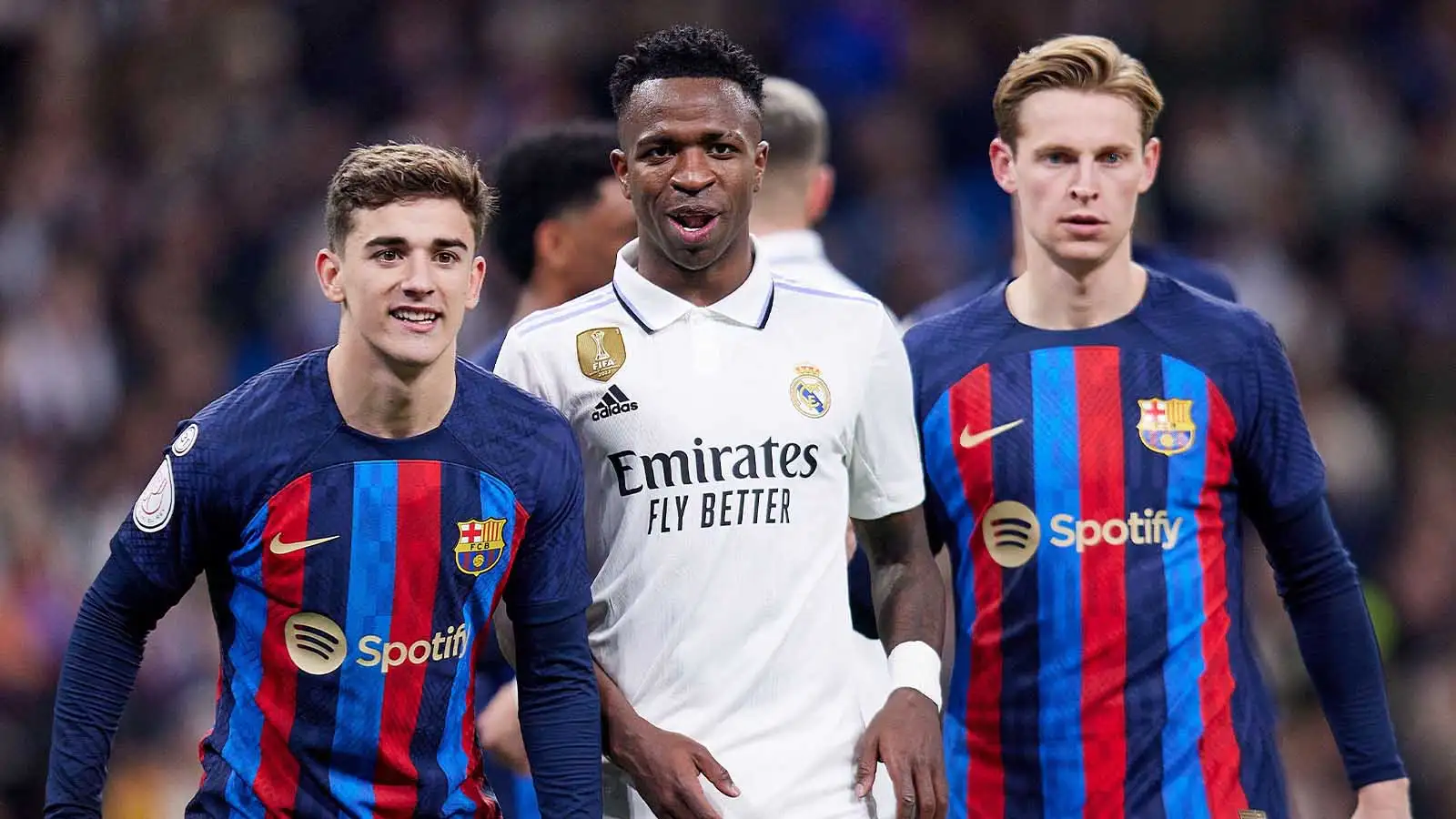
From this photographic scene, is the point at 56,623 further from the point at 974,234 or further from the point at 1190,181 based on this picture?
the point at 1190,181

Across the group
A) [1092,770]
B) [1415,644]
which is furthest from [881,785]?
[1415,644]

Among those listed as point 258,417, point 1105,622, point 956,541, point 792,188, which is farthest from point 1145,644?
point 792,188

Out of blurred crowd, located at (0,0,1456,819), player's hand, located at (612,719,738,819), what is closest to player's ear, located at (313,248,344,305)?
player's hand, located at (612,719,738,819)

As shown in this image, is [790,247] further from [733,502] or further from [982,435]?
[733,502]

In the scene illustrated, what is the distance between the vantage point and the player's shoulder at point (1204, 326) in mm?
4406

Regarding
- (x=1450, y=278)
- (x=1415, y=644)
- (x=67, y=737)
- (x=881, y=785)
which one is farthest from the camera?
(x=1450, y=278)

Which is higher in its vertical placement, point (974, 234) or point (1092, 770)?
point (974, 234)

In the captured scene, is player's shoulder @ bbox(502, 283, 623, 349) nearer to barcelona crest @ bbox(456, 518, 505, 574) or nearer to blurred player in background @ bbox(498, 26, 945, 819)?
blurred player in background @ bbox(498, 26, 945, 819)

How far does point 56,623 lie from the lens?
897 centimetres

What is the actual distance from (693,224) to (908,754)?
1105mm

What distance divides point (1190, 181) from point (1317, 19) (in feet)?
4.52

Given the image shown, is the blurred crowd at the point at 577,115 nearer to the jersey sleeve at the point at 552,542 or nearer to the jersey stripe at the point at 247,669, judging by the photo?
the jersey stripe at the point at 247,669

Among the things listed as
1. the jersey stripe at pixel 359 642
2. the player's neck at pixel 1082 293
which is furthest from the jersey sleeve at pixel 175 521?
the player's neck at pixel 1082 293

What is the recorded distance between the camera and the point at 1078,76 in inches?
176
